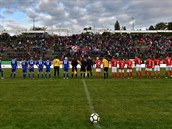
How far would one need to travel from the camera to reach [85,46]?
161 ft

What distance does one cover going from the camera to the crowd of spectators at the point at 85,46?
4362cm

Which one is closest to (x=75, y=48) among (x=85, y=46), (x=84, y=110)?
(x=85, y=46)

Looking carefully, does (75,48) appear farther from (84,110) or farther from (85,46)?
(84,110)

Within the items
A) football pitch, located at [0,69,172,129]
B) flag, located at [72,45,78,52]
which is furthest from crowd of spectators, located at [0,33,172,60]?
football pitch, located at [0,69,172,129]

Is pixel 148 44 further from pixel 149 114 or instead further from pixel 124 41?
pixel 149 114

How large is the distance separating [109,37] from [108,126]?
156 ft

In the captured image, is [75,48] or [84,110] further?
[75,48]

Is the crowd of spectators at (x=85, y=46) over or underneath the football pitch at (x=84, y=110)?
over

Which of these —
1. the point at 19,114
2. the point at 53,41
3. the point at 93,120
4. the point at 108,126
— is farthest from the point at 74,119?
the point at 53,41

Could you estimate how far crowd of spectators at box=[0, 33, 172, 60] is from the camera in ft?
143

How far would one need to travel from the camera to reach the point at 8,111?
9250 millimetres

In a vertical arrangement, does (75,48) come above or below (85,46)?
below

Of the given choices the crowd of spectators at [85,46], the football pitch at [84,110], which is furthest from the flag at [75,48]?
the football pitch at [84,110]

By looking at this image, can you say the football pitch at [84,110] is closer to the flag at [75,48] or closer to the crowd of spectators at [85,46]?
the crowd of spectators at [85,46]
